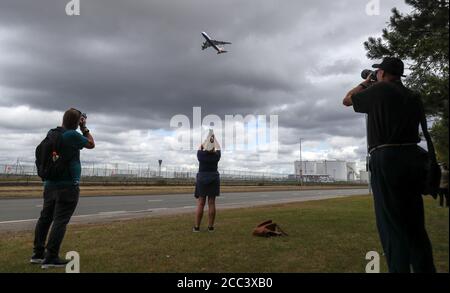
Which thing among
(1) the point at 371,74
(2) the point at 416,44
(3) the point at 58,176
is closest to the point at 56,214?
(3) the point at 58,176

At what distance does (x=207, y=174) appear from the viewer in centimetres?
778

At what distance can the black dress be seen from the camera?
7766mm

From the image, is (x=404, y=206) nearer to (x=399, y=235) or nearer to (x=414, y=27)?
(x=399, y=235)

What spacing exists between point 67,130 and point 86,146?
30cm

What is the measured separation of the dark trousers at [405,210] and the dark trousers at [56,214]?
12.2 ft

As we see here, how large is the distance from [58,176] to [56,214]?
1.50ft

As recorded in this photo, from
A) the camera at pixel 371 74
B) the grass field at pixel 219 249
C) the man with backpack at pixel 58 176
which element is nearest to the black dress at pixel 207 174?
the grass field at pixel 219 249

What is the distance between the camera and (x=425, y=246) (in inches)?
123

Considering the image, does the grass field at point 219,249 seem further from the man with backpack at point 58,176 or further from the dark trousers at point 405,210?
the man with backpack at point 58,176

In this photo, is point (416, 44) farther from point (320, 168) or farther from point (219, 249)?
point (320, 168)

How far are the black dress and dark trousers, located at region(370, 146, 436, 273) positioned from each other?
4707mm

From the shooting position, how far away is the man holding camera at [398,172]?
3168 mm
